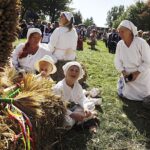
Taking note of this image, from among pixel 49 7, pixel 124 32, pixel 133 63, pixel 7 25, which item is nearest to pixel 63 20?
pixel 124 32

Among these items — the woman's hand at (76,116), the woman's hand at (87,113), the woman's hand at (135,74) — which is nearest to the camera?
the woman's hand at (76,116)

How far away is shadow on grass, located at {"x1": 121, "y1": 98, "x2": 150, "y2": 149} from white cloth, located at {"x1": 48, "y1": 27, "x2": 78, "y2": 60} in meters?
1.78

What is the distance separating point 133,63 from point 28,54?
211 cm

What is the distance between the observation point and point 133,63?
830 cm

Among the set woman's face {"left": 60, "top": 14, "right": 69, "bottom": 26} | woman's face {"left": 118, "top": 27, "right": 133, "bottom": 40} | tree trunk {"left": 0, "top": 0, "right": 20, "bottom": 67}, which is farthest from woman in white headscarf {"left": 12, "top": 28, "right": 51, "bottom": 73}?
tree trunk {"left": 0, "top": 0, "right": 20, "bottom": 67}

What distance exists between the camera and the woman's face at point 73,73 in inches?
248

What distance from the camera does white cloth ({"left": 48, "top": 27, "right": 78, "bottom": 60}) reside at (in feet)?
29.9

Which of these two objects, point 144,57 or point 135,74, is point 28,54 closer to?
point 135,74

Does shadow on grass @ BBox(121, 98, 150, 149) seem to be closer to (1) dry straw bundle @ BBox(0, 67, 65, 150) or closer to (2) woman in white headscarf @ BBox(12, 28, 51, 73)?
(1) dry straw bundle @ BBox(0, 67, 65, 150)

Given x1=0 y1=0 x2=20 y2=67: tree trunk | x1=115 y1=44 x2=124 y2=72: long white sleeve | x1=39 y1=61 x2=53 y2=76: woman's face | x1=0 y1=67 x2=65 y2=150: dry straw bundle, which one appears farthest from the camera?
x1=115 y1=44 x2=124 y2=72: long white sleeve

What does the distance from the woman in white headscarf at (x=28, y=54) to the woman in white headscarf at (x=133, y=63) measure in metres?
1.68

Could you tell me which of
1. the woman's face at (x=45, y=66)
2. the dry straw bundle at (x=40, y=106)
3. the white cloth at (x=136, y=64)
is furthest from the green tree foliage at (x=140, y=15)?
the dry straw bundle at (x=40, y=106)

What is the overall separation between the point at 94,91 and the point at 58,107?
10.3 feet

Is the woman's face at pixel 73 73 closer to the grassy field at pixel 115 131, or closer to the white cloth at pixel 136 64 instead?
the grassy field at pixel 115 131
